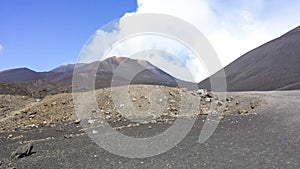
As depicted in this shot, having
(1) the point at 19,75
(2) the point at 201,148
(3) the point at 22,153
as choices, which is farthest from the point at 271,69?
(1) the point at 19,75

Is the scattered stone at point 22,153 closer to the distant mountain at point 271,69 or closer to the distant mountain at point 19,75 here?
the distant mountain at point 271,69

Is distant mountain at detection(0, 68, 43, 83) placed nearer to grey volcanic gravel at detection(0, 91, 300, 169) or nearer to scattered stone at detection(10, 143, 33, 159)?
grey volcanic gravel at detection(0, 91, 300, 169)

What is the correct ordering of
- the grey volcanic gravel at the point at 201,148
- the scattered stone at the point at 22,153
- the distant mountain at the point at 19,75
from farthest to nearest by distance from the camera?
the distant mountain at the point at 19,75 < the scattered stone at the point at 22,153 < the grey volcanic gravel at the point at 201,148

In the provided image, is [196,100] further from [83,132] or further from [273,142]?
[273,142]

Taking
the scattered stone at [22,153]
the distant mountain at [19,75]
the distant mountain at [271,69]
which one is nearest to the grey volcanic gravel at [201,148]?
the scattered stone at [22,153]

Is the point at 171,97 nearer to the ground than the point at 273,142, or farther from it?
farther from it

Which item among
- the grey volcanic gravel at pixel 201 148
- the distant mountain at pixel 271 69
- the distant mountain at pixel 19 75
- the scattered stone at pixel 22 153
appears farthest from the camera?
the distant mountain at pixel 19 75

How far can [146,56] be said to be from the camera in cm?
848

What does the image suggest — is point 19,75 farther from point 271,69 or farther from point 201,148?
point 201,148

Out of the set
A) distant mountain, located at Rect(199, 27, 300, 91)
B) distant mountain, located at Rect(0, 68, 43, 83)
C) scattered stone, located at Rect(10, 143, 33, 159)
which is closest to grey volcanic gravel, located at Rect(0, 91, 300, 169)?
scattered stone, located at Rect(10, 143, 33, 159)

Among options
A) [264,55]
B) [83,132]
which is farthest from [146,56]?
[264,55]

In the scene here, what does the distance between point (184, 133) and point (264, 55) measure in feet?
285

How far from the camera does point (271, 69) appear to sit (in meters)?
78.1

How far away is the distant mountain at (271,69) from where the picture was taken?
65.8 metres
